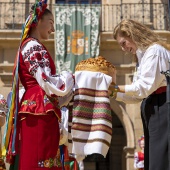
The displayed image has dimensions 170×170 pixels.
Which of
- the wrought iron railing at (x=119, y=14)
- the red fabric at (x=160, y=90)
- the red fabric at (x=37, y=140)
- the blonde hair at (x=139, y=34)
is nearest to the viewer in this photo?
the red fabric at (x=37, y=140)

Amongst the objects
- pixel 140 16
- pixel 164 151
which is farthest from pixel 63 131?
pixel 140 16

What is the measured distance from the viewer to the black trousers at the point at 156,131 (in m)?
4.05

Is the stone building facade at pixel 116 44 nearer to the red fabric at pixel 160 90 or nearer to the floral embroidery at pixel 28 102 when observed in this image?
the red fabric at pixel 160 90

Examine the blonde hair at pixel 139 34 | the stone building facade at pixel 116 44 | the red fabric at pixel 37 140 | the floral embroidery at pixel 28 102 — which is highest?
the stone building facade at pixel 116 44

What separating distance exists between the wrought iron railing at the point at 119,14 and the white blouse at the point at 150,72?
34.0ft

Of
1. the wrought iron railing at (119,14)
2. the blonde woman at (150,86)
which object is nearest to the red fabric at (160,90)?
the blonde woman at (150,86)

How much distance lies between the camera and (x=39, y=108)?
401cm

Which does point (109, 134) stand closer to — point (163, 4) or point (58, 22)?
point (58, 22)

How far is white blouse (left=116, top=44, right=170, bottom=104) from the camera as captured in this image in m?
4.09

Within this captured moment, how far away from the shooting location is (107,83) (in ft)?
13.9

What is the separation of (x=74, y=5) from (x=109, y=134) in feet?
34.3

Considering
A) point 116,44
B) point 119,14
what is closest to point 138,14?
point 119,14

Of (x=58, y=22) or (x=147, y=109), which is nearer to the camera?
(x=147, y=109)

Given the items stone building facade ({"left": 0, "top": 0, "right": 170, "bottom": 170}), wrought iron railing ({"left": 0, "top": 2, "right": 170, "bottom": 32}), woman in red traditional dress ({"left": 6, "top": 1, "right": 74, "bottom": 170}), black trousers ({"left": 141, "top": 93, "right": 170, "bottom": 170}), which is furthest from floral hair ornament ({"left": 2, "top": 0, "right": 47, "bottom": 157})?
wrought iron railing ({"left": 0, "top": 2, "right": 170, "bottom": 32})
